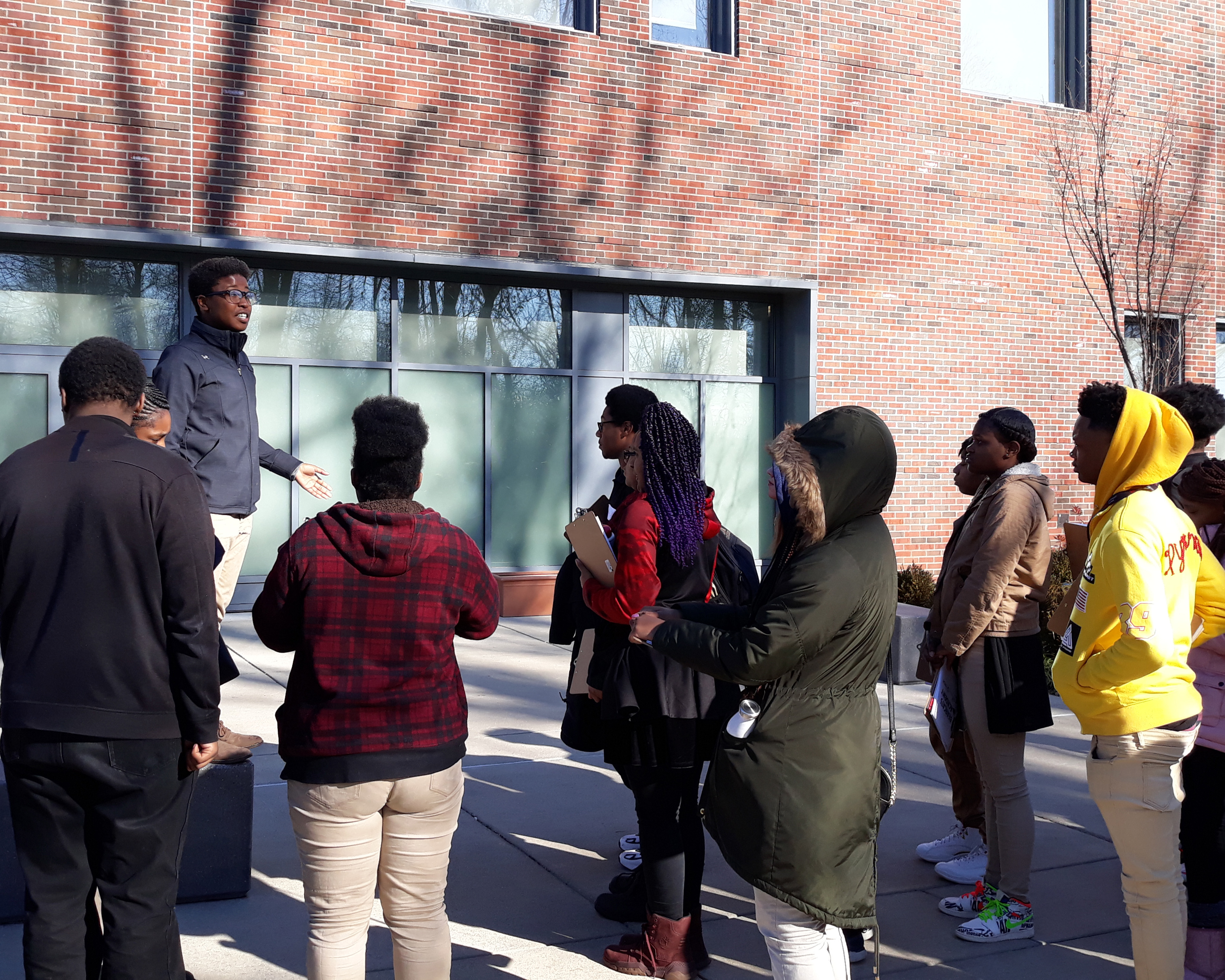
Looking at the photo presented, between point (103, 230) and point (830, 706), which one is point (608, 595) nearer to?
point (830, 706)

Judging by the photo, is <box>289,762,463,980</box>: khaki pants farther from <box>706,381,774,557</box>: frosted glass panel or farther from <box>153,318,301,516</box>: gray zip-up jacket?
<box>706,381,774,557</box>: frosted glass panel

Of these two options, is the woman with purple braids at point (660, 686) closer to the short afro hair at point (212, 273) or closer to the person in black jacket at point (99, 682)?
the person in black jacket at point (99, 682)

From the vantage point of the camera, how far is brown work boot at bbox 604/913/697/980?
3785 millimetres

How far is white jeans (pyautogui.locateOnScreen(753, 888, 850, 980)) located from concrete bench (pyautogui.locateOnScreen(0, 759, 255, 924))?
217 centimetres

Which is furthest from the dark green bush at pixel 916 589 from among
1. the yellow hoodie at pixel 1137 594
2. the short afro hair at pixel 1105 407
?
the yellow hoodie at pixel 1137 594

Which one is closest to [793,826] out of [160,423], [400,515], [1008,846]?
[400,515]

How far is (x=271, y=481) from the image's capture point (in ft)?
36.2

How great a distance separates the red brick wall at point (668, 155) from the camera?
10.0 meters

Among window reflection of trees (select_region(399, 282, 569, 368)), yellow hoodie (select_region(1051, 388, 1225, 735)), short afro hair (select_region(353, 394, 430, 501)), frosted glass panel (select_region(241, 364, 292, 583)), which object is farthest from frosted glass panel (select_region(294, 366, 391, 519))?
yellow hoodie (select_region(1051, 388, 1225, 735))

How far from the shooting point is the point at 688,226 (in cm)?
1205

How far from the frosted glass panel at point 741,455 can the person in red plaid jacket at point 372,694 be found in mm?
9666

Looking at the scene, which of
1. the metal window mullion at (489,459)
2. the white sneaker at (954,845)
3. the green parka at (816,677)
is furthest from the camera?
the metal window mullion at (489,459)

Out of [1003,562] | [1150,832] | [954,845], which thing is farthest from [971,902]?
[1003,562]

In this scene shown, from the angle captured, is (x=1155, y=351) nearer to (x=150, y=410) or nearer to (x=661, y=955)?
(x=661, y=955)
